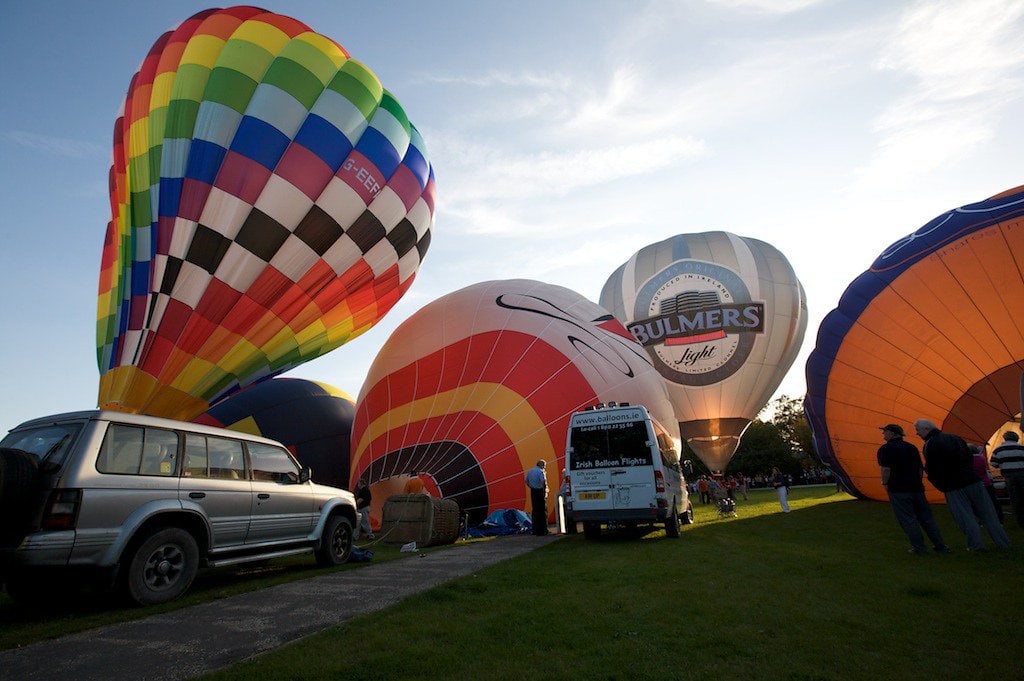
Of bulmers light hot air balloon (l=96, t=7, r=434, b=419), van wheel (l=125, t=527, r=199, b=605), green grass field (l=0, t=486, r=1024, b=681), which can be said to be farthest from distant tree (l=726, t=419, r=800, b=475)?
van wheel (l=125, t=527, r=199, b=605)

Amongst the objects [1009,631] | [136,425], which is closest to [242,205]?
[136,425]

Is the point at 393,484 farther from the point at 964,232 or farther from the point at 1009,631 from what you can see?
the point at 964,232

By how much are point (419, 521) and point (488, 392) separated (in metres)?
3.32

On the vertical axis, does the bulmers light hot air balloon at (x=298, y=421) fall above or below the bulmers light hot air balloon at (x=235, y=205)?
below

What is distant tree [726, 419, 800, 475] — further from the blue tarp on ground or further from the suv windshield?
the suv windshield

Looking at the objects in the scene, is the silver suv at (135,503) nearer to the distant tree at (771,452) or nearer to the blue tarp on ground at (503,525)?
the blue tarp on ground at (503,525)

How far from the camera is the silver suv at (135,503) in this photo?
191 inches

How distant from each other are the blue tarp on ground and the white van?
1939mm

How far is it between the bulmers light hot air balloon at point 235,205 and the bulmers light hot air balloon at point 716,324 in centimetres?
1574

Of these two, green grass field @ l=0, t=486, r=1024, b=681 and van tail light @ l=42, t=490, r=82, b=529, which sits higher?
van tail light @ l=42, t=490, r=82, b=529

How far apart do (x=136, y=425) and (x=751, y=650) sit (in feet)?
19.0

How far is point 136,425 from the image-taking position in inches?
225

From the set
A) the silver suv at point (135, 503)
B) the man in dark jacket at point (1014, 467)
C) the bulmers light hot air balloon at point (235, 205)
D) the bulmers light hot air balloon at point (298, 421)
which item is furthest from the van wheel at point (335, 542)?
the man in dark jacket at point (1014, 467)

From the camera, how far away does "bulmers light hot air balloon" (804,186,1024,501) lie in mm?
11531
